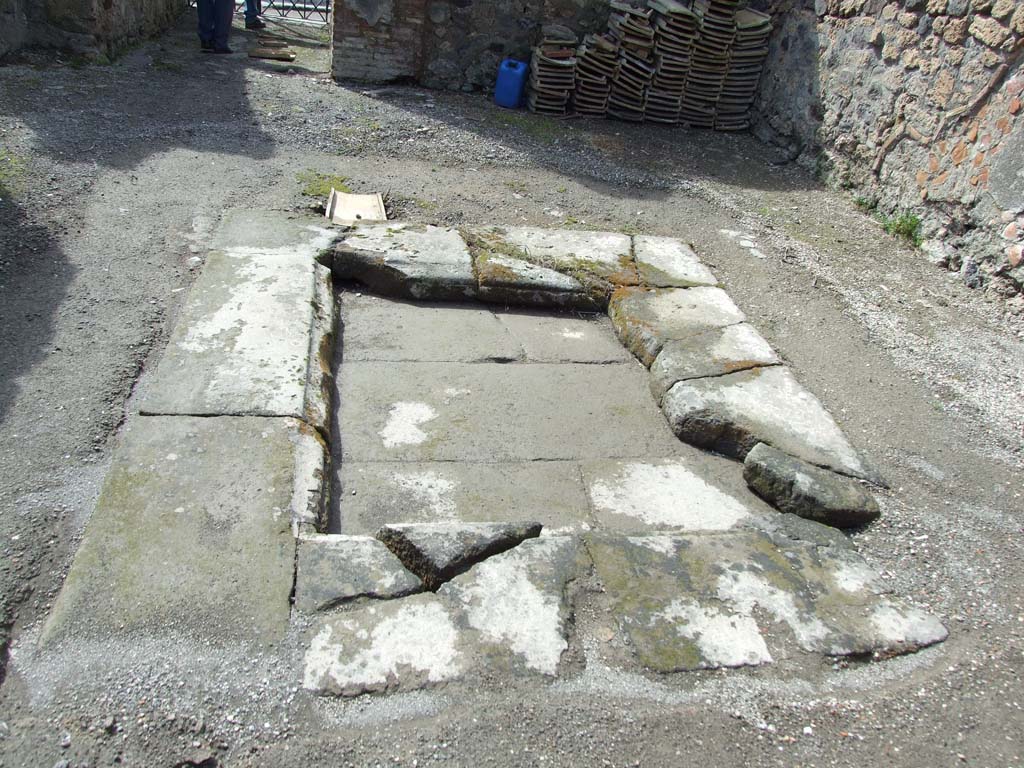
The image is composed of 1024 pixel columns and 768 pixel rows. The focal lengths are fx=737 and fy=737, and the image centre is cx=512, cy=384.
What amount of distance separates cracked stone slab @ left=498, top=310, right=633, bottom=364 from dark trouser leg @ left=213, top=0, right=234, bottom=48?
244 inches

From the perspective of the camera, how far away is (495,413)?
3.19m

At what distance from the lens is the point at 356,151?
5617 mm

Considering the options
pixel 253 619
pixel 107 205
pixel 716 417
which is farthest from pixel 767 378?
pixel 107 205

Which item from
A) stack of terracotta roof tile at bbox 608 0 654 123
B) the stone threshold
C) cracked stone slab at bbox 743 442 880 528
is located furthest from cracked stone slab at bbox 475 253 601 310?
stack of terracotta roof tile at bbox 608 0 654 123

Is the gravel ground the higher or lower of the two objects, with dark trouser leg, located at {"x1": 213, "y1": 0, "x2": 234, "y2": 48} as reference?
lower

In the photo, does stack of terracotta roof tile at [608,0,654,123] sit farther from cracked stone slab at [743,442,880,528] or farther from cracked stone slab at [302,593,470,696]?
cracked stone slab at [302,593,470,696]

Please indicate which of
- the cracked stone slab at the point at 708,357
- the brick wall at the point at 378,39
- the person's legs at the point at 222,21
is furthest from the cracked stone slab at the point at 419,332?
the person's legs at the point at 222,21

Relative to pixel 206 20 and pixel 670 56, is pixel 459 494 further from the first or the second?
pixel 206 20

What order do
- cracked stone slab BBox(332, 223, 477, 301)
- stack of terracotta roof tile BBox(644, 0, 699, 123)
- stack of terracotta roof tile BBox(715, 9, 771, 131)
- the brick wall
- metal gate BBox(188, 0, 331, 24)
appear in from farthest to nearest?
1. metal gate BBox(188, 0, 331, 24)
2. the brick wall
3. stack of terracotta roof tile BBox(715, 9, 771, 131)
4. stack of terracotta roof tile BBox(644, 0, 699, 123)
5. cracked stone slab BBox(332, 223, 477, 301)

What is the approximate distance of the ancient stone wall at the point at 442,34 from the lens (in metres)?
7.09

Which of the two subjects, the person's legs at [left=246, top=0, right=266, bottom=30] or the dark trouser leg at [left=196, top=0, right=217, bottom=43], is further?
the person's legs at [left=246, top=0, right=266, bottom=30]

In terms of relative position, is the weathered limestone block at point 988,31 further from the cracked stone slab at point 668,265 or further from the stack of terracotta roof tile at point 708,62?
the stack of terracotta roof tile at point 708,62

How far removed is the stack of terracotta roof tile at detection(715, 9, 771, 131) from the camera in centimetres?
693

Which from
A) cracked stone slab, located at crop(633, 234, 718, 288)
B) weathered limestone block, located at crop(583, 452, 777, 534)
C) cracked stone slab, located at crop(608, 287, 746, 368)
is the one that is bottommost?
weathered limestone block, located at crop(583, 452, 777, 534)
